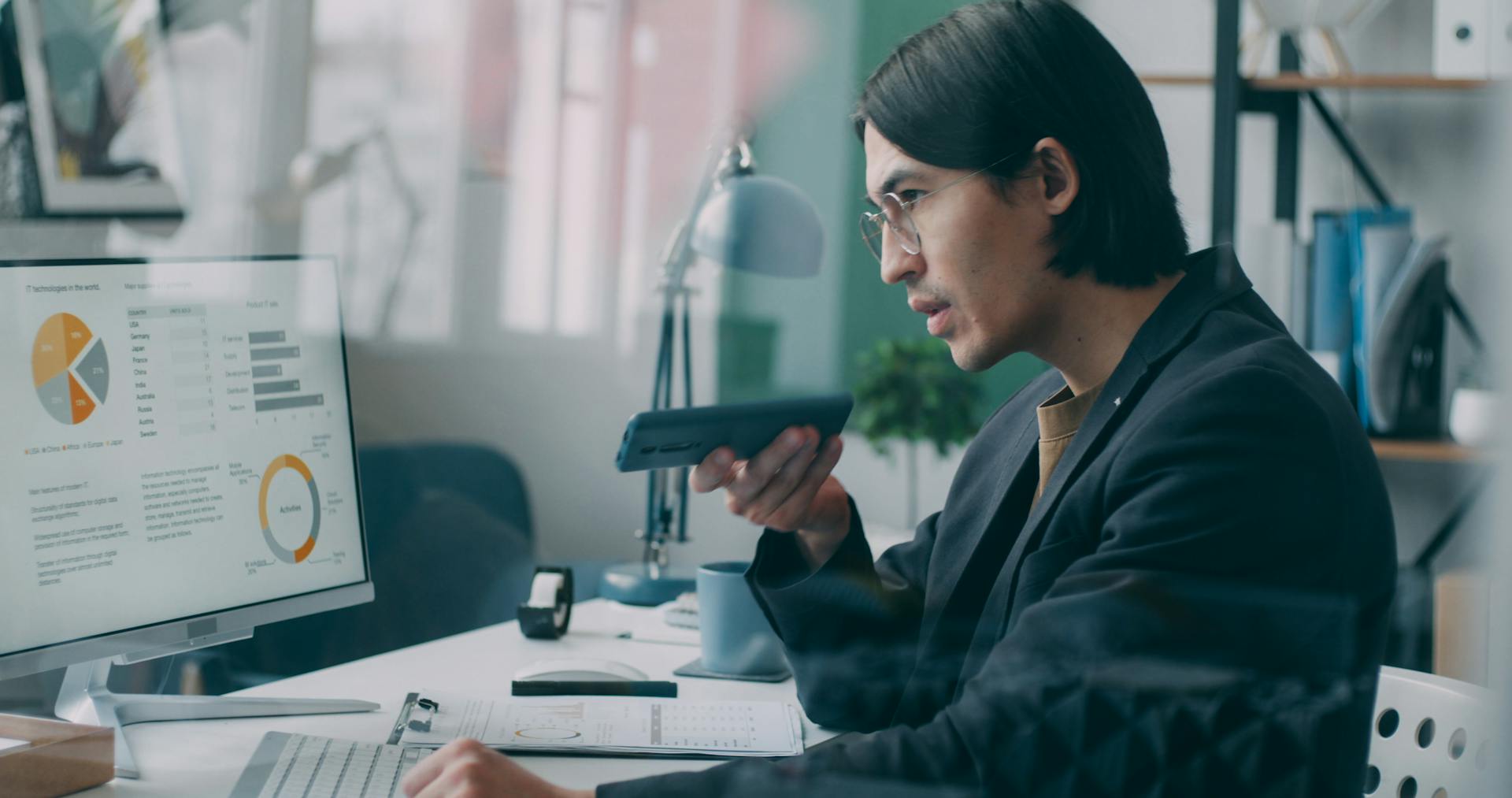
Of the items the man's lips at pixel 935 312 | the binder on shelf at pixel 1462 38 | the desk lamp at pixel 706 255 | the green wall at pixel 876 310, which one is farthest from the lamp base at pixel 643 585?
the binder on shelf at pixel 1462 38

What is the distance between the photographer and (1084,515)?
74 cm

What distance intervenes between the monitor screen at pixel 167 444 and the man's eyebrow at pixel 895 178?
42 cm

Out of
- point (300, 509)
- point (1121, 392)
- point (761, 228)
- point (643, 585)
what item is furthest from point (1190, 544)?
point (643, 585)

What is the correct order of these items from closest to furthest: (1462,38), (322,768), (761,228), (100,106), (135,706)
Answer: (1462,38), (322,768), (135,706), (761,228), (100,106)

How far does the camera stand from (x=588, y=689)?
100 centimetres

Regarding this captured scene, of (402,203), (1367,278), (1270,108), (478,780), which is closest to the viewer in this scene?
(478,780)

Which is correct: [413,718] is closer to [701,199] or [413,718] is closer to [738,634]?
[738,634]

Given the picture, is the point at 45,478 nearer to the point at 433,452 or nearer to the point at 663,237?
the point at 433,452

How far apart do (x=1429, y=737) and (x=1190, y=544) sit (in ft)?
1.08

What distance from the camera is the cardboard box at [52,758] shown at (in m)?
0.73

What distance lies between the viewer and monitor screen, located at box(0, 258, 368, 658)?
79 cm

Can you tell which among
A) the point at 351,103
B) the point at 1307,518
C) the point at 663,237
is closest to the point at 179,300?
the point at 1307,518

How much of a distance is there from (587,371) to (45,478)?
1053mm

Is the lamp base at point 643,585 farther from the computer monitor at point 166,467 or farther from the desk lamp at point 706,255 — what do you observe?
the computer monitor at point 166,467
